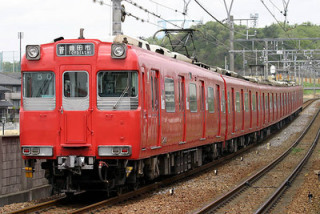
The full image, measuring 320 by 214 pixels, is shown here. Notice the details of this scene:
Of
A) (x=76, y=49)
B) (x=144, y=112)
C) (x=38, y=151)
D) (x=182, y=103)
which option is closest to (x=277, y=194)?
(x=182, y=103)

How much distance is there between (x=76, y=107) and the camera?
1052 cm

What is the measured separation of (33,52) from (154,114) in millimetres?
2581

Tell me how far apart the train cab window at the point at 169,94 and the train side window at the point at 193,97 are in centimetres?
165

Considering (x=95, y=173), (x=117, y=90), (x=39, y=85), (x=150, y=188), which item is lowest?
(x=150, y=188)

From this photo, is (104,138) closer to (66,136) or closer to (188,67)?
(66,136)

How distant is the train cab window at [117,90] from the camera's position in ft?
34.4

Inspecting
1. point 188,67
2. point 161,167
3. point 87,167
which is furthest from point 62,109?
point 188,67

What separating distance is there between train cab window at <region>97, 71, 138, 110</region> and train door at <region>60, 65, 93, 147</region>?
0.73 ft

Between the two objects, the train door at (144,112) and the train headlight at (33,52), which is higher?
the train headlight at (33,52)

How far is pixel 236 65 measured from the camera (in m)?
92.7

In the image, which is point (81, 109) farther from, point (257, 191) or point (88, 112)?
point (257, 191)

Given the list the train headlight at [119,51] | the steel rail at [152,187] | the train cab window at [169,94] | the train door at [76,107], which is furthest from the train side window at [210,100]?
the train door at [76,107]

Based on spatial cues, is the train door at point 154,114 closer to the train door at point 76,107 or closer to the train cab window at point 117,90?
the train cab window at point 117,90

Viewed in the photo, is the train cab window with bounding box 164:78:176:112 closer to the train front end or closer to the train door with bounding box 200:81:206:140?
the train front end
